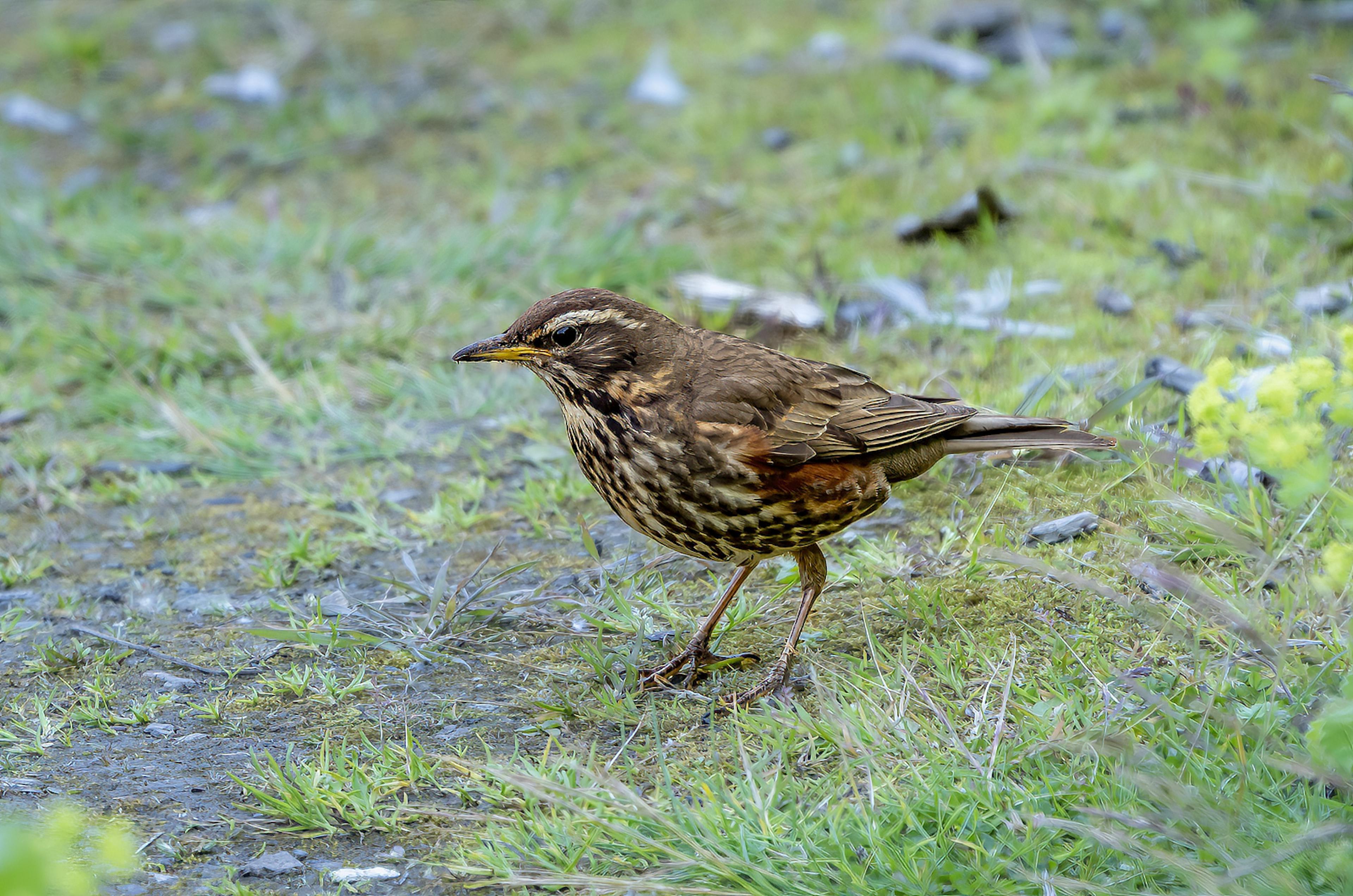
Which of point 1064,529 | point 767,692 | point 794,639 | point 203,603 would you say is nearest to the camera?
point 767,692

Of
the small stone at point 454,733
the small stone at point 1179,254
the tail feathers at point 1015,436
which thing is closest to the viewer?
the small stone at point 454,733

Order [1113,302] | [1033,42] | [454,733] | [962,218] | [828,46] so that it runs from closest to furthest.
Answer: [454,733], [1113,302], [962,218], [1033,42], [828,46]

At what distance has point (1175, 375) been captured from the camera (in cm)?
517

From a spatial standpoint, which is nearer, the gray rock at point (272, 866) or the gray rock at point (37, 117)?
the gray rock at point (272, 866)

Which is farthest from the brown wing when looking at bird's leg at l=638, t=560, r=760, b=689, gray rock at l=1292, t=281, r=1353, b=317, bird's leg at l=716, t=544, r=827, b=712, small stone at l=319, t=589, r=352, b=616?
gray rock at l=1292, t=281, r=1353, b=317

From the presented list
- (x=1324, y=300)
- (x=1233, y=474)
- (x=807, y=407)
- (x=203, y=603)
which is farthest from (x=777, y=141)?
(x=203, y=603)

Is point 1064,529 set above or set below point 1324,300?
below

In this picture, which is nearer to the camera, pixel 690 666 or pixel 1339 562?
pixel 1339 562

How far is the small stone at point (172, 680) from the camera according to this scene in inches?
158

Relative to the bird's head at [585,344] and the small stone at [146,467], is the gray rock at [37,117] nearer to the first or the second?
the small stone at [146,467]

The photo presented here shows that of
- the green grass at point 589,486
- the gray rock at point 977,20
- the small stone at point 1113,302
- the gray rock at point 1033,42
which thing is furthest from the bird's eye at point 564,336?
the gray rock at point 977,20

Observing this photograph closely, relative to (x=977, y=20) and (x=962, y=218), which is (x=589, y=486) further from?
(x=977, y=20)

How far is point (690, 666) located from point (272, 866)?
145cm

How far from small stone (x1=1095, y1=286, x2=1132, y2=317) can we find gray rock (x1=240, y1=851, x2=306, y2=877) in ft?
14.8
